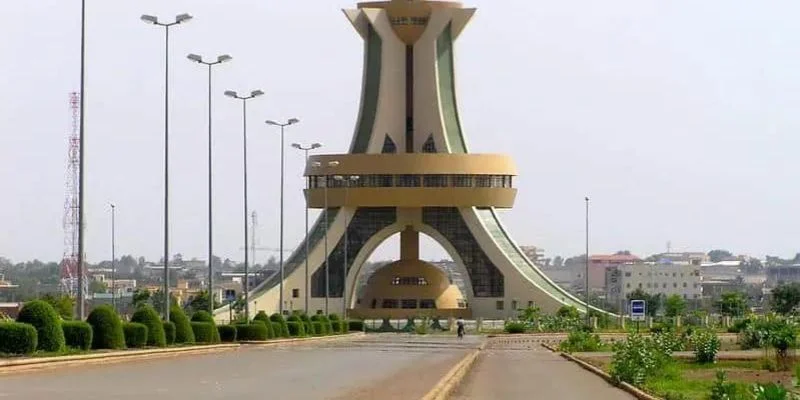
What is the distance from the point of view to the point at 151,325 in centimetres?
3288

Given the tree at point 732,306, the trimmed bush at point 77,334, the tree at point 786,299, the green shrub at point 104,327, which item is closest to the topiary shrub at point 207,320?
the green shrub at point 104,327

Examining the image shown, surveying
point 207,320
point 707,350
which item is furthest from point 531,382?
point 207,320

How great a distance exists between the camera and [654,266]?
181875mm

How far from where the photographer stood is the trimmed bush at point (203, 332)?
3856cm

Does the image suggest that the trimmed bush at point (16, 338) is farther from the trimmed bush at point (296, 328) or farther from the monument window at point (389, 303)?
the monument window at point (389, 303)

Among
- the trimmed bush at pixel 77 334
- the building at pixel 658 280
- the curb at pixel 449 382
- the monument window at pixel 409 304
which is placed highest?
the building at pixel 658 280

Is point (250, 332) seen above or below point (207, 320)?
below

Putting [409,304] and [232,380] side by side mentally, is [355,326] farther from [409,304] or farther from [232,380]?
[232,380]

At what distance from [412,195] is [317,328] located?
94.0 ft

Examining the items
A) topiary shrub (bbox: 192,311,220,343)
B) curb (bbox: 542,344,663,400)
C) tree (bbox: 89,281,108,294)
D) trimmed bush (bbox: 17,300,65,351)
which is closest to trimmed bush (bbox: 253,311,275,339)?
topiary shrub (bbox: 192,311,220,343)

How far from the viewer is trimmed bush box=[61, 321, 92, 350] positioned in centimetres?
2784

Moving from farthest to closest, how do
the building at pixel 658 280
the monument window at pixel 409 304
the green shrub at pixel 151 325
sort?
1. the building at pixel 658 280
2. the monument window at pixel 409 304
3. the green shrub at pixel 151 325

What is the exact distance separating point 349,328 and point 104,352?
45.6 metres

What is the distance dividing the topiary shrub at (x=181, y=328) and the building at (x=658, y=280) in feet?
445
